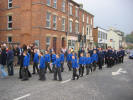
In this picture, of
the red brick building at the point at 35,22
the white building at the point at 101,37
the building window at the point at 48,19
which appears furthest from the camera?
the white building at the point at 101,37

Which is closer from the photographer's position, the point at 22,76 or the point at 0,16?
the point at 22,76

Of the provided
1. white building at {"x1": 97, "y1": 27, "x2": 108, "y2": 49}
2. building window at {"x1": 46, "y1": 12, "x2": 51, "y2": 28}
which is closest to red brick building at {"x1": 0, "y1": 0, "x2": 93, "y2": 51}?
building window at {"x1": 46, "y1": 12, "x2": 51, "y2": 28}

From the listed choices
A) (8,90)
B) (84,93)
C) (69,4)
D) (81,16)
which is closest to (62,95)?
Result: (84,93)

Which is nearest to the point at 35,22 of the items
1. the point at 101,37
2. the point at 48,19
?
the point at 48,19

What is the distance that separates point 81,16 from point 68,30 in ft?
24.3

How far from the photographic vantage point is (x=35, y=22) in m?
22.1

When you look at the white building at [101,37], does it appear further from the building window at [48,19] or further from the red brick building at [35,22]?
the building window at [48,19]

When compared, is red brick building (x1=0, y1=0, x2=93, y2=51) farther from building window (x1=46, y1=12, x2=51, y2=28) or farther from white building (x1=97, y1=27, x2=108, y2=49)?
white building (x1=97, y1=27, x2=108, y2=49)

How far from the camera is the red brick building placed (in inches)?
868

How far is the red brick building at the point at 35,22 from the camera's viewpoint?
2205cm

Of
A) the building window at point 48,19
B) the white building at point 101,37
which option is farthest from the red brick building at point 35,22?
the white building at point 101,37

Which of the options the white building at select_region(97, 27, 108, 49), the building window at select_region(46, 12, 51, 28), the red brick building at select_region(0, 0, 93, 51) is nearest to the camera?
the red brick building at select_region(0, 0, 93, 51)

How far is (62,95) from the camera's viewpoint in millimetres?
6621

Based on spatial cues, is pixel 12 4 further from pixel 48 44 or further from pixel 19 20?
pixel 48 44
